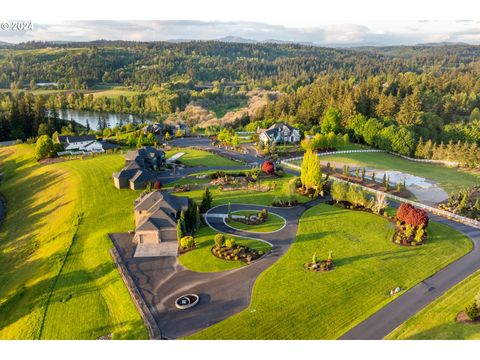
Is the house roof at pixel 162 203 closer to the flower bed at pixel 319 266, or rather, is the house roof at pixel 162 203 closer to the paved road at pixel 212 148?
the flower bed at pixel 319 266

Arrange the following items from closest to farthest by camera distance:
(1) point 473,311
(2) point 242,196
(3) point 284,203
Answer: (1) point 473,311 < (3) point 284,203 < (2) point 242,196

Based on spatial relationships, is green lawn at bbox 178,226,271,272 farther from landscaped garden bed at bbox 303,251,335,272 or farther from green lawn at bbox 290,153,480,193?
green lawn at bbox 290,153,480,193

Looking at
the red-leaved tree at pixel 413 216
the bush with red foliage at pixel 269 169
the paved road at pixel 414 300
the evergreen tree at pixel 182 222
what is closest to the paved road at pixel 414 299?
the paved road at pixel 414 300

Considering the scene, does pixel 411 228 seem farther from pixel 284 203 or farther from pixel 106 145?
pixel 106 145

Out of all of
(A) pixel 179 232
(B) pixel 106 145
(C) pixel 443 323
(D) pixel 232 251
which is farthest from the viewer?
(B) pixel 106 145

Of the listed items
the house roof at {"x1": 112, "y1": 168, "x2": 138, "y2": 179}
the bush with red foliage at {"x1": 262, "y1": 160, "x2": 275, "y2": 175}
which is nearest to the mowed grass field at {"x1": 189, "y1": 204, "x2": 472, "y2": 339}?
the bush with red foliage at {"x1": 262, "y1": 160, "x2": 275, "y2": 175}

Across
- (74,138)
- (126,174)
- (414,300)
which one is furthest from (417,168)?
(74,138)
